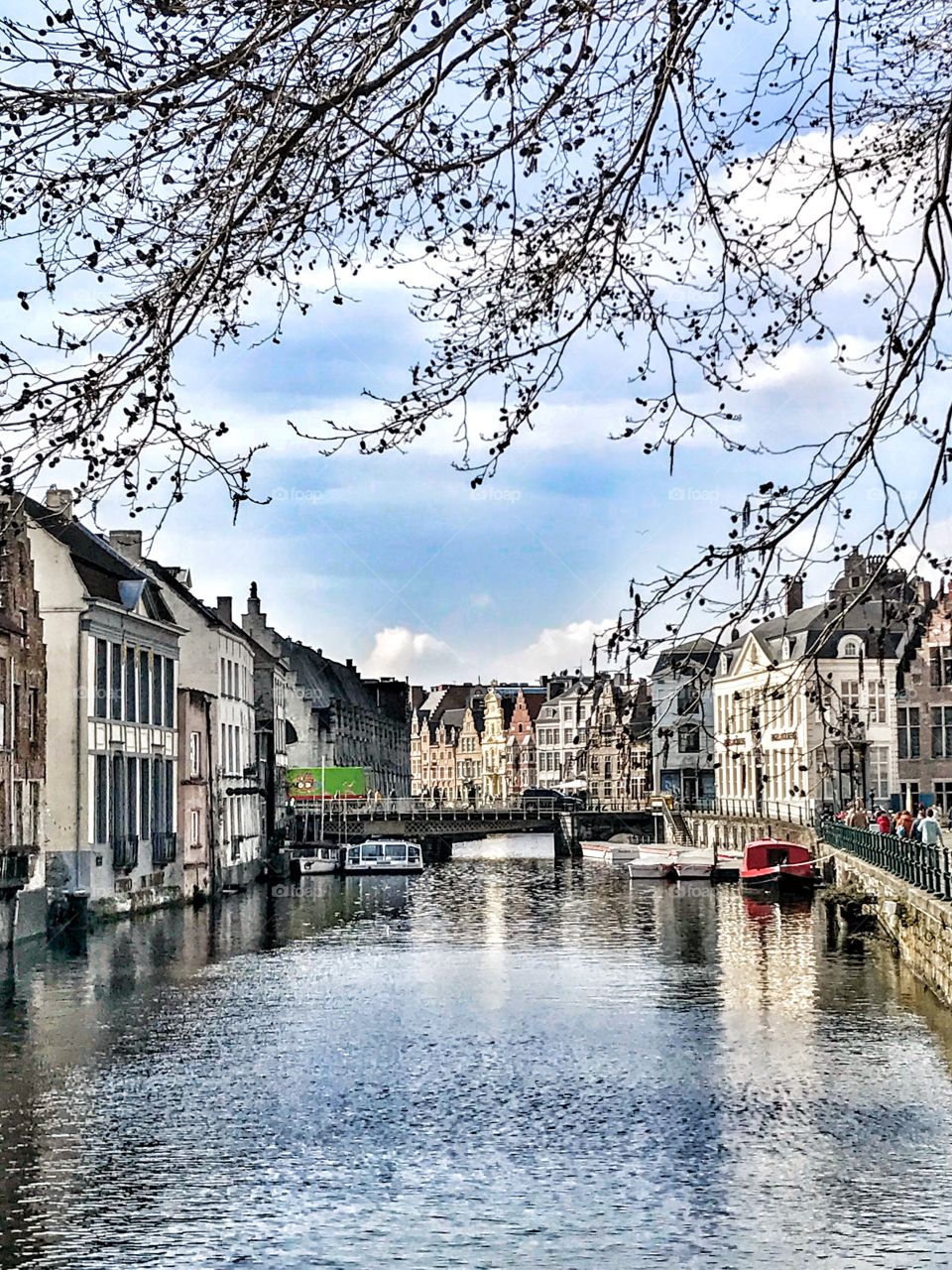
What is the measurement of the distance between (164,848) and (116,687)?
7173 millimetres

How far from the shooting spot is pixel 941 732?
71.6 meters

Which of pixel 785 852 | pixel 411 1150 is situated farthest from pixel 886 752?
pixel 411 1150

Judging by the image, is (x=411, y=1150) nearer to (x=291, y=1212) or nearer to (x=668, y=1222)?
(x=291, y=1212)

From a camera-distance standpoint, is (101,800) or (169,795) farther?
(169,795)

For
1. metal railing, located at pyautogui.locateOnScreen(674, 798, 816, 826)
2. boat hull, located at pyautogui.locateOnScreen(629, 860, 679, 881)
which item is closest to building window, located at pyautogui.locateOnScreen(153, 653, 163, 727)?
boat hull, located at pyautogui.locateOnScreen(629, 860, 679, 881)

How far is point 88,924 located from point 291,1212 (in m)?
27.9

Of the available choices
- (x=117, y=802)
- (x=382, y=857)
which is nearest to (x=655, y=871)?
(x=382, y=857)

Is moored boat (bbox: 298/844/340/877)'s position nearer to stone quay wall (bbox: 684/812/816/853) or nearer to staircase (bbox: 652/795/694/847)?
stone quay wall (bbox: 684/812/816/853)

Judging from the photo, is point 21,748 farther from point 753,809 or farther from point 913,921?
point 753,809

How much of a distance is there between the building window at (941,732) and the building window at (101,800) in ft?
123

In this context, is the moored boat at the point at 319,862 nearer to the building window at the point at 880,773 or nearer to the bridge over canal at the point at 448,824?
the bridge over canal at the point at 448,824

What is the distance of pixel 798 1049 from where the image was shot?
1061 inches

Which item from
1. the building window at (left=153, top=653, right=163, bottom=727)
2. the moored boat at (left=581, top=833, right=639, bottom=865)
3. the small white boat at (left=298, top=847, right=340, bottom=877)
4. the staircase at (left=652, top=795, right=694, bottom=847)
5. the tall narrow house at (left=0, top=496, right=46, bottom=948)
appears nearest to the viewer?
the tall narrow house at (left=0, top=496, right=46, bottom=948)

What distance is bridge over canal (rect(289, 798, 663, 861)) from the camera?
87562 mm
